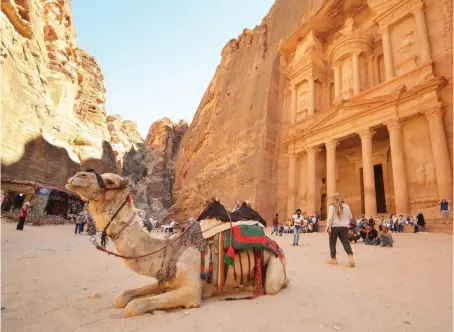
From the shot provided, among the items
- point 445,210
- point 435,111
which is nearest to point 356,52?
point 435,111

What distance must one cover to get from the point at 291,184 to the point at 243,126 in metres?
8.00

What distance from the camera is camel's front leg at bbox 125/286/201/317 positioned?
8.73ft

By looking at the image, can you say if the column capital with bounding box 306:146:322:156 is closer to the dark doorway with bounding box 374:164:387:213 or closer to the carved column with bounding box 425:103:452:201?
the dark doorway with bounding box 374:164:387:213

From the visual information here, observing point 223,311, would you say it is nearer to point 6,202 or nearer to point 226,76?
point 6,202

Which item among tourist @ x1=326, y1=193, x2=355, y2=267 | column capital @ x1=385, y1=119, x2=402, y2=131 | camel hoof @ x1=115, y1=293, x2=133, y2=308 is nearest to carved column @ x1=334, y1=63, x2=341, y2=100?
column capital @ x1=385, y1=119, x2=402, y2=131

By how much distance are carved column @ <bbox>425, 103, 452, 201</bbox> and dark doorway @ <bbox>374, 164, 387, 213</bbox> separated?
6802 mm

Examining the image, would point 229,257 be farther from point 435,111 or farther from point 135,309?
point 435,111

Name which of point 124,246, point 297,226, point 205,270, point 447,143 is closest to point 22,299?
point 124,246

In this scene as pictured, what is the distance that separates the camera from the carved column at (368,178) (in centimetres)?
1644

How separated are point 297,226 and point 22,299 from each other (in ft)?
29.5

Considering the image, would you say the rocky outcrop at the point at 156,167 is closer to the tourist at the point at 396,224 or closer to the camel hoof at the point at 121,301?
the tourist at the point at 396,224

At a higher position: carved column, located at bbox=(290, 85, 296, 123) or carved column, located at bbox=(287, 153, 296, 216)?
carved column, located at bbox=(290, 85, 296, 123)

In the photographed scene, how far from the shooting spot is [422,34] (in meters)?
17.0

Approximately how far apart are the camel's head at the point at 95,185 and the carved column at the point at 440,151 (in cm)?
1647
